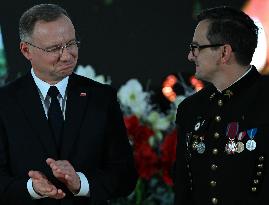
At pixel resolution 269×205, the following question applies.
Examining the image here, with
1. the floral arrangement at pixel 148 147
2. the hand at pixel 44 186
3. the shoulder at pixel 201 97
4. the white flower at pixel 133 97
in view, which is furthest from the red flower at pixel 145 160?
the hand at pixel 44 186

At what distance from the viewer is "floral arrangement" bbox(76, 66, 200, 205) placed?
4281 millimetres

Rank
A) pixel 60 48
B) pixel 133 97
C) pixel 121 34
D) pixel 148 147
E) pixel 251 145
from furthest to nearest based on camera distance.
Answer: pixel 121 34, pixel 133 97, pixel 148 147, pixel 60 48, pixel 251 145

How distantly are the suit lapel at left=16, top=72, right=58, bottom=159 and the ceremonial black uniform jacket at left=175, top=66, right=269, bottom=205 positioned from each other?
589mm

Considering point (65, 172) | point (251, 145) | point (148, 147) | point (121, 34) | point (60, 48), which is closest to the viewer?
point (65, 172)

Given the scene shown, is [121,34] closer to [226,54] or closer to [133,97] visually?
[133,97]

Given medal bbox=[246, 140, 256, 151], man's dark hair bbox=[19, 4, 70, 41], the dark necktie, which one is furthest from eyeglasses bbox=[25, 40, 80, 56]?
medal bbox=[246, 140, 256, 151]

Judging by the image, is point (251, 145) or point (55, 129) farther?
point (55, 129)

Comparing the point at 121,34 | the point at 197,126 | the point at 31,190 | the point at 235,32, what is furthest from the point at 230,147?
the point at 121,34

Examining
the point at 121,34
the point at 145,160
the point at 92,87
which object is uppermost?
the point at 121,34

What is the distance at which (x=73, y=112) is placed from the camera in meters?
3.50

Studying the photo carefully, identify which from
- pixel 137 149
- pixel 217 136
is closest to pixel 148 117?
pixel 137 149

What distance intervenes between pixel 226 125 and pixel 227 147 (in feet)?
0.34

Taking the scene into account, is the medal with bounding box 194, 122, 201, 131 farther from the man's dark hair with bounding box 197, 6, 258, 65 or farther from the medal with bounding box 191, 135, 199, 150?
the man's dark hair with bounding box 197, 6, 258, 65

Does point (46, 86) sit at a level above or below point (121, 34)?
below
